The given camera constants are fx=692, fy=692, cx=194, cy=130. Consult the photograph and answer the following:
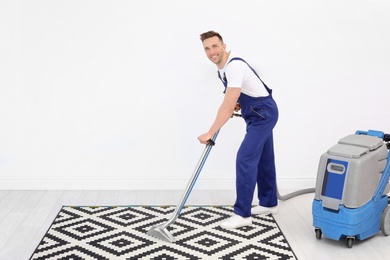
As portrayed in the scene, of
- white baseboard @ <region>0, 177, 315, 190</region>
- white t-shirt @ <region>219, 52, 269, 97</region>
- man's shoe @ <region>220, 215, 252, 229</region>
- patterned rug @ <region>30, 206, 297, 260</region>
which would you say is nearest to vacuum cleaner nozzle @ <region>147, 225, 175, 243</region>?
patterned rug @ <region>30, 206, 297, 260</region>

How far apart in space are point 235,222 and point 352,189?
0.72 meters

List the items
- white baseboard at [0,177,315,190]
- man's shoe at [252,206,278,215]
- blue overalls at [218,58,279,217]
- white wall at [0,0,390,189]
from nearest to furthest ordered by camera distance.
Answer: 1. blue overalls at [218,58,279,217]
2. man's shoe at [252,206,278,215]
3. white wall at [0,0,390,189]
4. white baseboard at [0,177,315,190]

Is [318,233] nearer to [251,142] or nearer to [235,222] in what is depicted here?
[235,222]

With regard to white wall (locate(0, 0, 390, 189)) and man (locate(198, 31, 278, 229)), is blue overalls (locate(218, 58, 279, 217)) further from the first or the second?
white wall (locate(0, 0, 390, 189))

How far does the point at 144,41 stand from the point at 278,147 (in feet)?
3.75

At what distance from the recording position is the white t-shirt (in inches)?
140

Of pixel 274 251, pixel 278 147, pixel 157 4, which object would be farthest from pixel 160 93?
pixel 274 251

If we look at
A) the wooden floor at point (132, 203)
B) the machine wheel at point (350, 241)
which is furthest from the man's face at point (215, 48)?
the machine wheel at point (350, 241)

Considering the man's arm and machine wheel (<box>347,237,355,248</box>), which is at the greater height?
the man's arm

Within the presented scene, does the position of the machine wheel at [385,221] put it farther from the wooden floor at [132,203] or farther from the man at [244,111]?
the man at [244,111]

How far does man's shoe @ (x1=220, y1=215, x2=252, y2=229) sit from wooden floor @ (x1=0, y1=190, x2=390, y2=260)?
20cm

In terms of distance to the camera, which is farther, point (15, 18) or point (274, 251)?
point (15, 18)

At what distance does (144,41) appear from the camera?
14.7 ft

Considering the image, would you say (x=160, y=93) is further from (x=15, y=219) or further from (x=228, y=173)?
(x=15, y=219)
